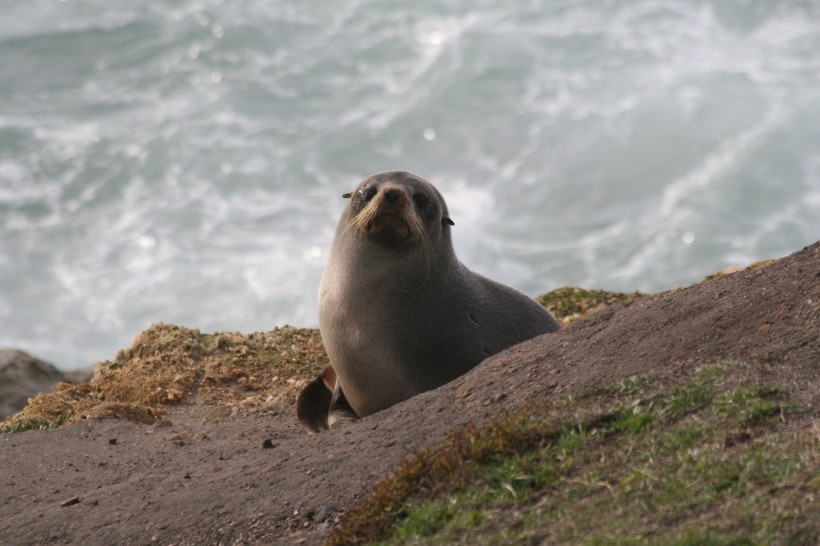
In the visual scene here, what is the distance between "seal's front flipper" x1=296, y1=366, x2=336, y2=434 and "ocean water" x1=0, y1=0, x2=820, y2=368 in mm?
10423

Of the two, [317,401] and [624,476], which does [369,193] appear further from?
[624,476]

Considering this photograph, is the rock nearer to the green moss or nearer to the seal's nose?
the green moss

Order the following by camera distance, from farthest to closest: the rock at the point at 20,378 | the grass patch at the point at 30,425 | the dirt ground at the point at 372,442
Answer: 1. the rock at the point at 20,378
2. the grass patch at the point at 30,425
3. the dirt ground at the point at 372,442

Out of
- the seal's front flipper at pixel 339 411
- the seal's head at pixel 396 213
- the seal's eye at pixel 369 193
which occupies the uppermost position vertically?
the seal's eye at pixel 369 193

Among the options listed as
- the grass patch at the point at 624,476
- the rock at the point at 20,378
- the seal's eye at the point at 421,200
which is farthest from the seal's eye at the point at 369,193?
the rock at the point at 20,378

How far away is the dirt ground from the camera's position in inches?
207

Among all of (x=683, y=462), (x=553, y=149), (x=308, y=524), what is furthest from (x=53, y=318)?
(x=683, y=462)

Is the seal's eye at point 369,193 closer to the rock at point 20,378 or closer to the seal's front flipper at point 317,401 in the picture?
the seal's front flipper at point 317,401

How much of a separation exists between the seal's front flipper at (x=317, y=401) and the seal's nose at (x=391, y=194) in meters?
1.49

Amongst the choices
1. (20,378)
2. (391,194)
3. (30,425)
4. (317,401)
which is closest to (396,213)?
(391,194)

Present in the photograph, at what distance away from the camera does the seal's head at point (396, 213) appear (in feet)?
25.0

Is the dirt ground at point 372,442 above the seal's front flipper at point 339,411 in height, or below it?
below

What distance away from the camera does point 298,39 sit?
26703mm

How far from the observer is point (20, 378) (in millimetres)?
12805
